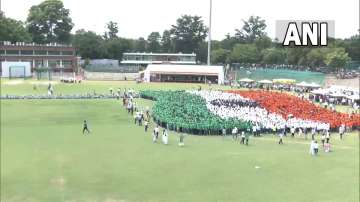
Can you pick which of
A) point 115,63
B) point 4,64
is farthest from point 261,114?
point 115,63

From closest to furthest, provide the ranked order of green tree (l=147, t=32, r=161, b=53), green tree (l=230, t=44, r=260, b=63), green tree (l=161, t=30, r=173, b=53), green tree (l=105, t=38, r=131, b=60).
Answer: green tree (l=230, t=44, r=260, b=63) < green tree (l=105, t=38, r=131, b=60) < green tree (l=161, t=30, r=173, b=53) < green tree (l=147, t=32, r=161, b=53)

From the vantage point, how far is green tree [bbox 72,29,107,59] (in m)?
84.4

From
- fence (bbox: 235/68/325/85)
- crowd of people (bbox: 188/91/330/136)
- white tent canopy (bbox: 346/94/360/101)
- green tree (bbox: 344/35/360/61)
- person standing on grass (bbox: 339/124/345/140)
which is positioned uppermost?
green tree (bbox: 344/35/360/61)

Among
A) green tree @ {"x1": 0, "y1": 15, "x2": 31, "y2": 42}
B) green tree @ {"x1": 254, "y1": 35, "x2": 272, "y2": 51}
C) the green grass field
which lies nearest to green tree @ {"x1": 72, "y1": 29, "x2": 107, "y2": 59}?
green tree @ {"x1": 0, "y1": 15, "x2": 31, "y2": 42}

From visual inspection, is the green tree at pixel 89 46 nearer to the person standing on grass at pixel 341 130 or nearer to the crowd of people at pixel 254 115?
the crowd of people at pixel 254 115

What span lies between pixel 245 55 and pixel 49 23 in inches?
1082

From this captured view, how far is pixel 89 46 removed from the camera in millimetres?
84375

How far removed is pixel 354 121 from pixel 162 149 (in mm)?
12928

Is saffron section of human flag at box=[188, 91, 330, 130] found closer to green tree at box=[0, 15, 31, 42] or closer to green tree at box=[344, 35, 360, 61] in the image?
green tree at box=[344, 35, 360, 61]

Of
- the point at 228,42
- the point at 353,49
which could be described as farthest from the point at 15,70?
the point at 353,49

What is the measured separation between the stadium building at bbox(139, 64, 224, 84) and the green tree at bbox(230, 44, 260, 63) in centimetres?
1779

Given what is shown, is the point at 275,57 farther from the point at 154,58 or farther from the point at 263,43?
the point at 154,58

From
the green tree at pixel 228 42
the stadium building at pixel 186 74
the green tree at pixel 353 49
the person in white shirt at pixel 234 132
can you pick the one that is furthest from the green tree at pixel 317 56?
the person in white shirt at pixel 234 132

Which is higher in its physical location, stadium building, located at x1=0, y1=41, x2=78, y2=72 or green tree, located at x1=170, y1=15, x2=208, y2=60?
green tree, located at x1=170, y1=15, x2=208, y2=60
